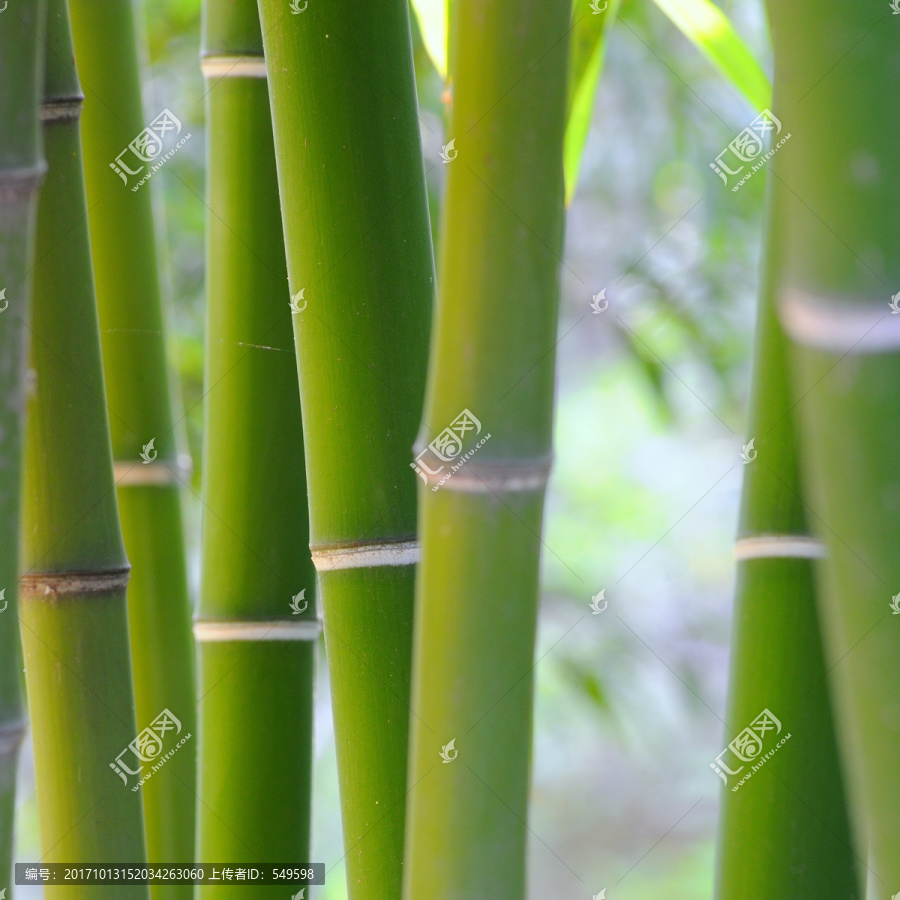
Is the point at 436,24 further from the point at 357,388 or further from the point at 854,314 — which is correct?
the point at 854,314

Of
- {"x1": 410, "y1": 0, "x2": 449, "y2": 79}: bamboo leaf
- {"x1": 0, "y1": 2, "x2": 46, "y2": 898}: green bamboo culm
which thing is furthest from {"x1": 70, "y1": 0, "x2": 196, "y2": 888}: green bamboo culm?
{"x1": 0, "y1": 2, "x2": 46, "y2": 898}: green bamboo culm

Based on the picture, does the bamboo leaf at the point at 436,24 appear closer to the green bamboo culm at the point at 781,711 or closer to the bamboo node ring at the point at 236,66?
the bamboo node ring at the point at 236,66

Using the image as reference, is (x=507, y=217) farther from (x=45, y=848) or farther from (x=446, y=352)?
(x=45, y=848)

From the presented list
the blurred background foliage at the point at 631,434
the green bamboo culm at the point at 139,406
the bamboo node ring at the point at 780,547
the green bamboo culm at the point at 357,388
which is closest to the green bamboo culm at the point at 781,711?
the bamboo node ring at the point at 780,547

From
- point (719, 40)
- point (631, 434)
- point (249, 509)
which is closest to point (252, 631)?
point (249, 509)

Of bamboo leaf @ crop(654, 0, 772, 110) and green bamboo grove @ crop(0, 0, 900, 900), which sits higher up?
bamboo leaf @ crop(654, 0, 772, 110)

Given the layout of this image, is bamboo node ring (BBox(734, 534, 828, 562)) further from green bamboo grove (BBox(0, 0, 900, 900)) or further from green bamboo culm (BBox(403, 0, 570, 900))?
green bamboo culm (BBox(403, 0, 570, 900))
